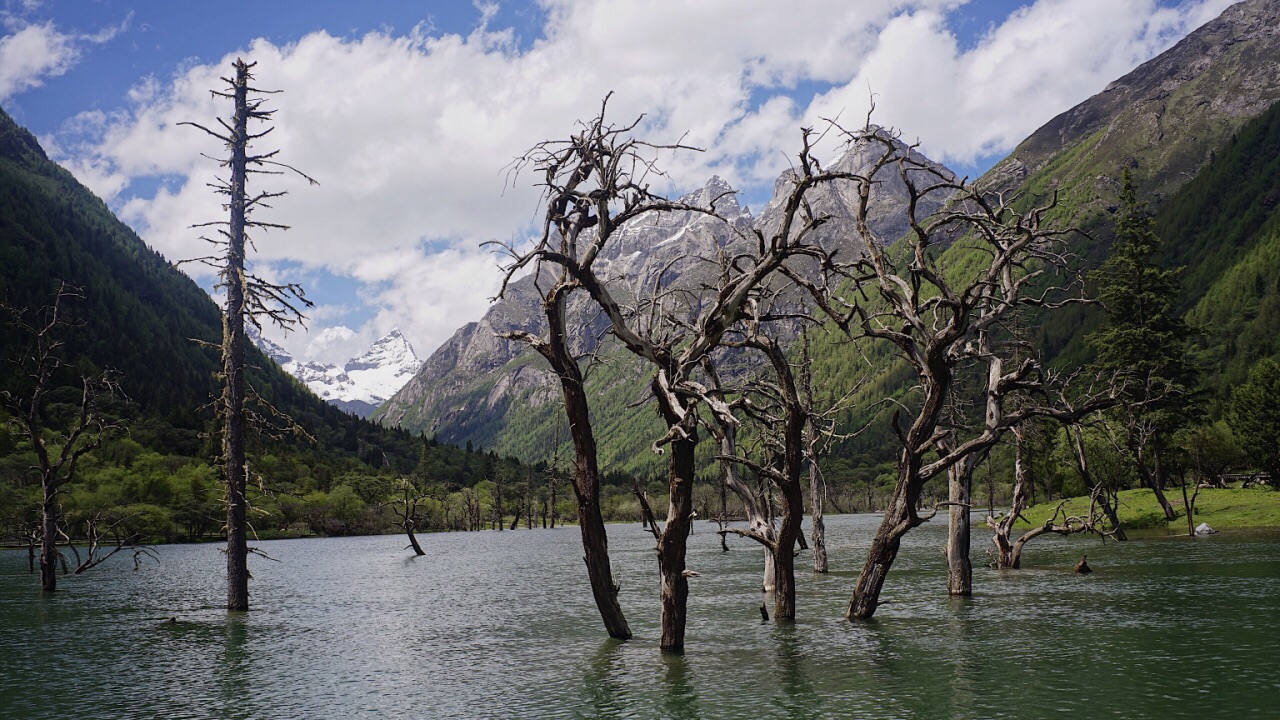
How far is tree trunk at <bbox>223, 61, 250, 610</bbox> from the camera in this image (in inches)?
1462

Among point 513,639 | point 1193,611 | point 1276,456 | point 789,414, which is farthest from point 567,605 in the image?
point 1276,456

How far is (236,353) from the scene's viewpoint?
3781 centimetres

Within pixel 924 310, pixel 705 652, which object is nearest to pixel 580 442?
pixel 705 652

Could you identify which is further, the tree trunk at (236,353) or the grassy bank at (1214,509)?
the grassy bank at (1214,509)

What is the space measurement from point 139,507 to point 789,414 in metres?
141

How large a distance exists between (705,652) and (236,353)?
81.9ft

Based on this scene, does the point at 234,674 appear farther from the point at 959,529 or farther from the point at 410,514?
the point at 410,514

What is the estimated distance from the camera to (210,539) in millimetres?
161000

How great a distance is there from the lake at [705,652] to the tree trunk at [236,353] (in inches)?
196

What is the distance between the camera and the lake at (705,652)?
64.5ft

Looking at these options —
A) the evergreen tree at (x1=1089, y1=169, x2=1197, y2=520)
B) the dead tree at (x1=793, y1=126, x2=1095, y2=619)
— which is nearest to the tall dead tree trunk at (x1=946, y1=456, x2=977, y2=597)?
the dead tree at (x1=793, y1=126, x2=1095, y2=619)

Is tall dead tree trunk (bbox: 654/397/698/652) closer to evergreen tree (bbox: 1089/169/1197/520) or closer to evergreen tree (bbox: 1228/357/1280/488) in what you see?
evergreen tree (bbox: 1089/169/1197/520)

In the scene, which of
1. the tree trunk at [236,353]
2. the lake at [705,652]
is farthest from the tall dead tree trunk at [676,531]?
the tree trunk at [236,353]

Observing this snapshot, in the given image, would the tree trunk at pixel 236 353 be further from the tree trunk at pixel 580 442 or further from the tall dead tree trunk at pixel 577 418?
the tree trunk at pixel 580 442
